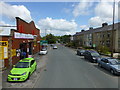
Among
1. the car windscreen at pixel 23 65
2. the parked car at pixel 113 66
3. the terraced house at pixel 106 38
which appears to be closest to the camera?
the car windscreen at pixel 23 65

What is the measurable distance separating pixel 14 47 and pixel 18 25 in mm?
3227

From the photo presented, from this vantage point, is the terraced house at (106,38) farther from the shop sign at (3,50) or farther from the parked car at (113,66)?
the shop sign at (3,50)

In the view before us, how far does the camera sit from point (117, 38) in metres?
33.3

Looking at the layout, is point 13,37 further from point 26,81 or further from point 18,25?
→ point 26,81

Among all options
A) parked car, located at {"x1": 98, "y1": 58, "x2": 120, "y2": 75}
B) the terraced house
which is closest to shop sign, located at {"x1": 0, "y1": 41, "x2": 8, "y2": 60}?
parked car, located at {"x1": 98, "y1": 58, "x2": 120, "y2": 75}

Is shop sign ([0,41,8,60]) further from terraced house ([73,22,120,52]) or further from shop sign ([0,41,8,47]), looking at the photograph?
terraced house ([73,22,120,52])

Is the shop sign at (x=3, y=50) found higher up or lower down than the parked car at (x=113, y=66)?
higher up

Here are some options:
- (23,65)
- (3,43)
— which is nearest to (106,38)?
(3,43)

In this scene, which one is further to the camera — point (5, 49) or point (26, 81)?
point (5, 49)

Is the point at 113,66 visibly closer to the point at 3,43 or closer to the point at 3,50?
the point at 3,50

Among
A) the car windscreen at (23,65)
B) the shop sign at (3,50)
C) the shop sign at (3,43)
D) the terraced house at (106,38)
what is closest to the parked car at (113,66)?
the car windscreen at (23,65)

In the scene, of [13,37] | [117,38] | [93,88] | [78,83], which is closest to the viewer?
[93,88]

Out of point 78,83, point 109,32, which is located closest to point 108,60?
point 78,83

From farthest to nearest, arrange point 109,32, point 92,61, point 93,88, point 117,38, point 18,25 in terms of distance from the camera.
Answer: point 109,32 < point 117,38 < point 92,61 < point 18,25 < point 93,88
